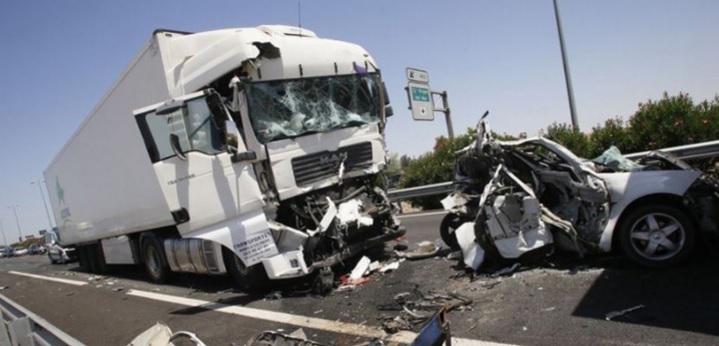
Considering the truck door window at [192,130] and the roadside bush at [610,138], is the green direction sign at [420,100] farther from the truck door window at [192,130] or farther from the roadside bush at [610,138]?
the truck door window at [192,130]

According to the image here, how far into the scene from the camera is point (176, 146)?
6.70 meters

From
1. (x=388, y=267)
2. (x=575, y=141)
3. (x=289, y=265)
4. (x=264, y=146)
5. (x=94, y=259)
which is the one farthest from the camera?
(x=94, y=259)

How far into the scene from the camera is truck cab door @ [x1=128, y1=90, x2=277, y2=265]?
6.66 metres

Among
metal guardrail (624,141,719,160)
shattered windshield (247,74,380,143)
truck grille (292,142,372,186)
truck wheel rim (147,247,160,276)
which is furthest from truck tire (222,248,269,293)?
metal guardrail (624,141,719,160)

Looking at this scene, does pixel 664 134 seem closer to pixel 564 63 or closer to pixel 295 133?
pixel 564 63

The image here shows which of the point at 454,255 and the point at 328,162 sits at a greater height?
the point at 328,162

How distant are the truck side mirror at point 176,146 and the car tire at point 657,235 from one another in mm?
5274

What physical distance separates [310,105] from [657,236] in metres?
4.63

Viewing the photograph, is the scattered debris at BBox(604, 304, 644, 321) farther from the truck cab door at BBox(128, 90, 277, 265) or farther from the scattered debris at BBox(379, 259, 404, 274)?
the truck cab door at BBox(128, 90, 277, 265)

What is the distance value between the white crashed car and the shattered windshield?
2.02 meters

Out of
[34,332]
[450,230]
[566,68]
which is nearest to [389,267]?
[450,230]

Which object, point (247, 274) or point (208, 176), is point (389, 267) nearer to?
point (247, 274)

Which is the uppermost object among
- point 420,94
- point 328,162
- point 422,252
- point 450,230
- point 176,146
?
point 420,94

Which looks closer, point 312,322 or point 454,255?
point 312,322
